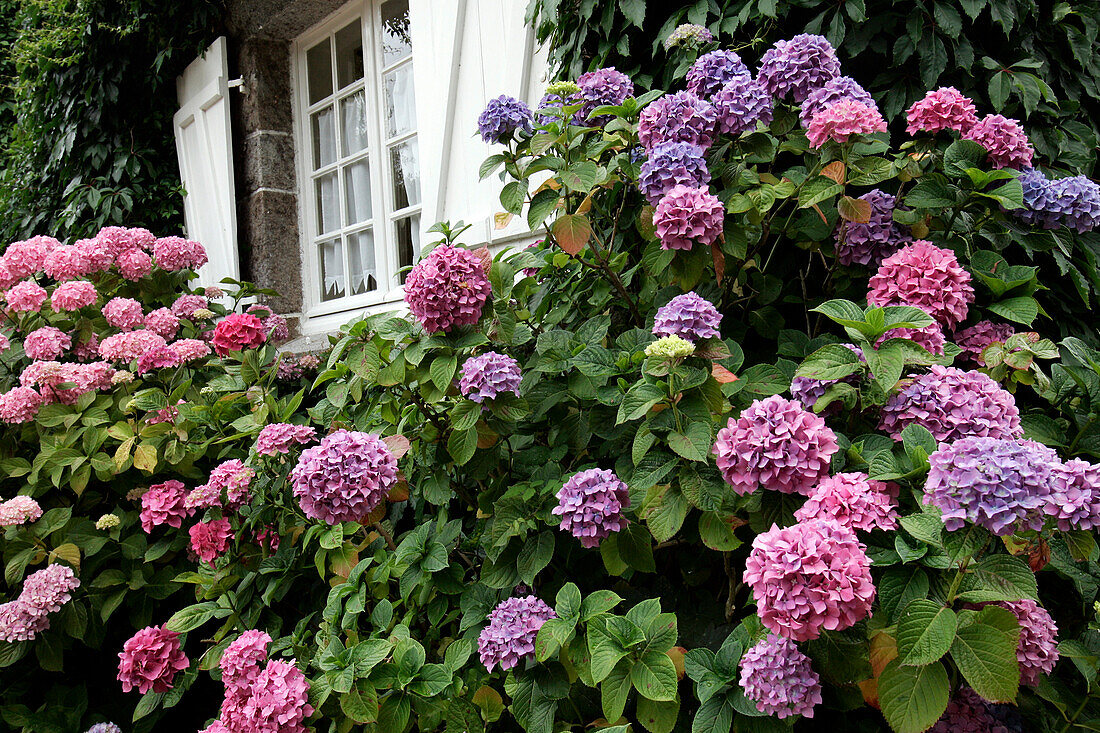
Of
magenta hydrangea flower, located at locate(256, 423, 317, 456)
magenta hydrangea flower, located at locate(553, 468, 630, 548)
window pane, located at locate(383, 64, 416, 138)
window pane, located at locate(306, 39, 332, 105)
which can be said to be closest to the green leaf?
magenta hydrangea flower, located at locate(553, 468, 630, 548)

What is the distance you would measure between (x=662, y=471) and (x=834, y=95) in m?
0.87

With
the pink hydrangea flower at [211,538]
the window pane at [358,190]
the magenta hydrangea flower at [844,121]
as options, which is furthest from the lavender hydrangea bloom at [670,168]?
the window pane at [358,190]

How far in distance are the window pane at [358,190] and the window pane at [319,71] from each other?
0.51 metres

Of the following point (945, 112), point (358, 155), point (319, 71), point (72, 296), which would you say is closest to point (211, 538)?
point (72, 296)

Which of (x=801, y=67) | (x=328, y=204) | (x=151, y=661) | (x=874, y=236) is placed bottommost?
(x=151, y=661)

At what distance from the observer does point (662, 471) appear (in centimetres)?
124

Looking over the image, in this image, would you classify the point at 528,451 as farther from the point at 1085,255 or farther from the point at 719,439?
the point at 1085,255

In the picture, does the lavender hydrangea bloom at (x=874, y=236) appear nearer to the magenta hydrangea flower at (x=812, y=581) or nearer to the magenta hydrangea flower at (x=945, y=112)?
the magenta hydrangea flower at (x=945, y=112)

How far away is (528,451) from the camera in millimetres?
1636

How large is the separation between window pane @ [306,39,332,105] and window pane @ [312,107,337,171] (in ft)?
0.33

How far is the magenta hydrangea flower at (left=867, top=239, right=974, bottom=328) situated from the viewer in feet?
4.66

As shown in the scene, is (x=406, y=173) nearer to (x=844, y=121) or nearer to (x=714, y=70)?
(x=714, y=70)

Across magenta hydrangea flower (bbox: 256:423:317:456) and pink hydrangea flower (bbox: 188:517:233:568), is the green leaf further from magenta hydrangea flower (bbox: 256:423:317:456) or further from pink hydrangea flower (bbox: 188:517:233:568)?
pink hydrangea flower (bbox: 188:517:233:568)

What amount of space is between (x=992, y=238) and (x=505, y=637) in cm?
137
